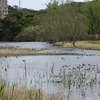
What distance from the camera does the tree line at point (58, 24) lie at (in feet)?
191

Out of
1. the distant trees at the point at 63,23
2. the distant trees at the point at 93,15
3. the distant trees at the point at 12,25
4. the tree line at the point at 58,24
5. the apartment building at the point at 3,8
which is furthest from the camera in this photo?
the apartment building at the point at 3,8

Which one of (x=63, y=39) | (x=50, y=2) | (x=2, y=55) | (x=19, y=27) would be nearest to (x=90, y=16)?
(x=50, y=2)

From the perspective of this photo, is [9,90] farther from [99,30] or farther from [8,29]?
[8,29]

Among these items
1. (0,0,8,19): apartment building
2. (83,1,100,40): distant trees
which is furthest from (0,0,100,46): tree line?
(0,0,8,19): apartment building

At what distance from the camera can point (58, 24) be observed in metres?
60.6

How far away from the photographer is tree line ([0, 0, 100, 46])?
5836cm

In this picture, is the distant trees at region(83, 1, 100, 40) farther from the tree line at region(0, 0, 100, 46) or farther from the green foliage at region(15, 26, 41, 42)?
the green foliage at region(15, 26, 41, 42)

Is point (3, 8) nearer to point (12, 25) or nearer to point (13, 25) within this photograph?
point (12, 25)

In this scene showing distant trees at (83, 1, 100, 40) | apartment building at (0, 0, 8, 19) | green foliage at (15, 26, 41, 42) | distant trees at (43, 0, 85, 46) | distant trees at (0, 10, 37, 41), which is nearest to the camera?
distant trees at (43, 0, 85, 46)

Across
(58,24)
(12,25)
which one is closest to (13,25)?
(12,25)

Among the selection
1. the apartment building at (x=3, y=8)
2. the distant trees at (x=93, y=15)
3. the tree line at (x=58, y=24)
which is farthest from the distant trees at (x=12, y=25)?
the apartment building at (x=3, y=8)

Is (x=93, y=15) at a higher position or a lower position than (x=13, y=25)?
higher

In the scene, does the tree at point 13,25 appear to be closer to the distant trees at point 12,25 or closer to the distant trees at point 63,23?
the distant trees at point 12,25

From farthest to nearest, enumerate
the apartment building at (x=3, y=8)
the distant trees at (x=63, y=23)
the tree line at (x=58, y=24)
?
1. the apartment building at (x=3, y=8)
2. the tree line at (x=58, y=24)
3. the distant trees at (x=63, y=23)
